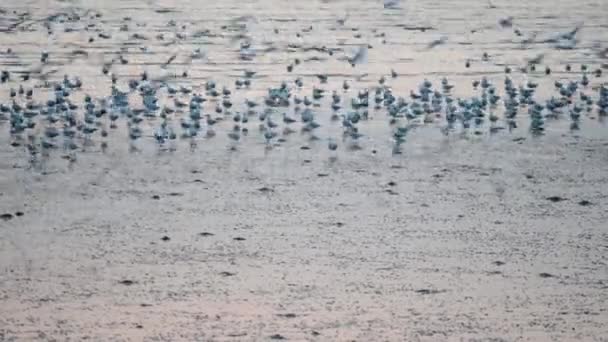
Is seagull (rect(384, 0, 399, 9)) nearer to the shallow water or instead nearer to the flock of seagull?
the shallow water

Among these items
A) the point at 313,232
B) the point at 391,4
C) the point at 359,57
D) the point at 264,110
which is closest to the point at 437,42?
the point at 359,57

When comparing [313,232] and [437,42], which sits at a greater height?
[437,42]

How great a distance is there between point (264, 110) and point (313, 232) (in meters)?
3.81

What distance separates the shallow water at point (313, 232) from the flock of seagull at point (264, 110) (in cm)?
11

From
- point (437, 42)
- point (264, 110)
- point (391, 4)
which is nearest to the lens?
point (264, 110)

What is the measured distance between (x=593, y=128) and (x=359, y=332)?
5612mm

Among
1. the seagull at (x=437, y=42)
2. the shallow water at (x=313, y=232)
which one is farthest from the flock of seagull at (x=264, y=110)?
the seagull at (x=437, y=42)

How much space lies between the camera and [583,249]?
909 cm

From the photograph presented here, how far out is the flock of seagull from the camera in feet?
39.9

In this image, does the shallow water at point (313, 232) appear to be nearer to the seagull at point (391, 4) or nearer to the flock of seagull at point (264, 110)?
the flock of seagull at point (264, 110)

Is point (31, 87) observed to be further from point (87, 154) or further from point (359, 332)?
point (359, 332)

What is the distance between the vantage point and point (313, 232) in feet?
31.1

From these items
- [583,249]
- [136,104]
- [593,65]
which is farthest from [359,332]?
[593,65]

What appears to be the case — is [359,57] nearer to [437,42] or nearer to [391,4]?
[437,42]
